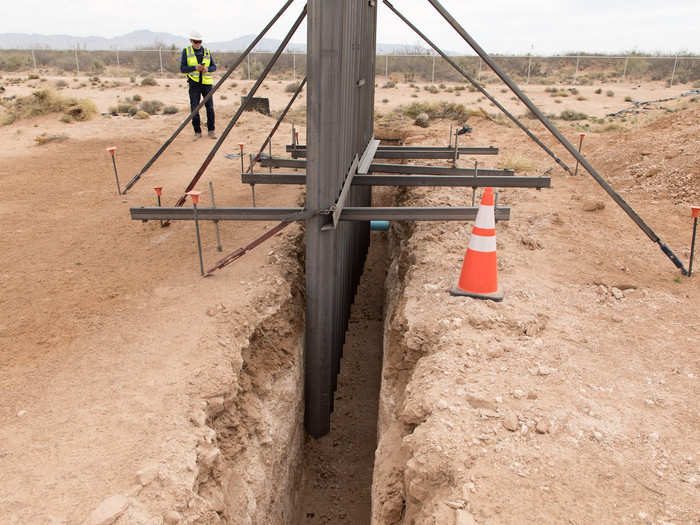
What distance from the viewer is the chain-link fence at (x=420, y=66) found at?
3119 cm

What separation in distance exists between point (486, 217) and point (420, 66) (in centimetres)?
3574

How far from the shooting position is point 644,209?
6.76m

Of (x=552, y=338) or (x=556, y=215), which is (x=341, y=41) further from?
(x=556, y=215)

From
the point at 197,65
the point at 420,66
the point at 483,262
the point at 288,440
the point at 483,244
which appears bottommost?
the point at 288,440

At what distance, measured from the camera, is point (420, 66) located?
121 feet

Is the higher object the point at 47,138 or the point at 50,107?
the point at 50,107

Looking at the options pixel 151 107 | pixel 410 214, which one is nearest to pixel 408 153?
pixel 410 214

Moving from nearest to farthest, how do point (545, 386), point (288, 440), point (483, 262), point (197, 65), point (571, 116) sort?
point (545, 386) → point (483, 262) → point (288, 440) → point (197, 65) → point (571, 116)

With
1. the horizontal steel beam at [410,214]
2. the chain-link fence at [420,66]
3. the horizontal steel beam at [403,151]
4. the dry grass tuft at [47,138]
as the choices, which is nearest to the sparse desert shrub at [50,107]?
the dry grass tuft at [47,138]

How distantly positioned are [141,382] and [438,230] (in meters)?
3.65

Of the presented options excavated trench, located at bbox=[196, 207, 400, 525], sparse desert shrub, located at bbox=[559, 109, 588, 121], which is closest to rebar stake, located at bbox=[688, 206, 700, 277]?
excavated trench, located at bbox=[196, 207, 400, 525]

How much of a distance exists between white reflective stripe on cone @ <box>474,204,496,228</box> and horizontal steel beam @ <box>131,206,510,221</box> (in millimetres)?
556

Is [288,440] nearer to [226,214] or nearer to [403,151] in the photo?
[226,214]

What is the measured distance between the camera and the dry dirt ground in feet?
8.37
